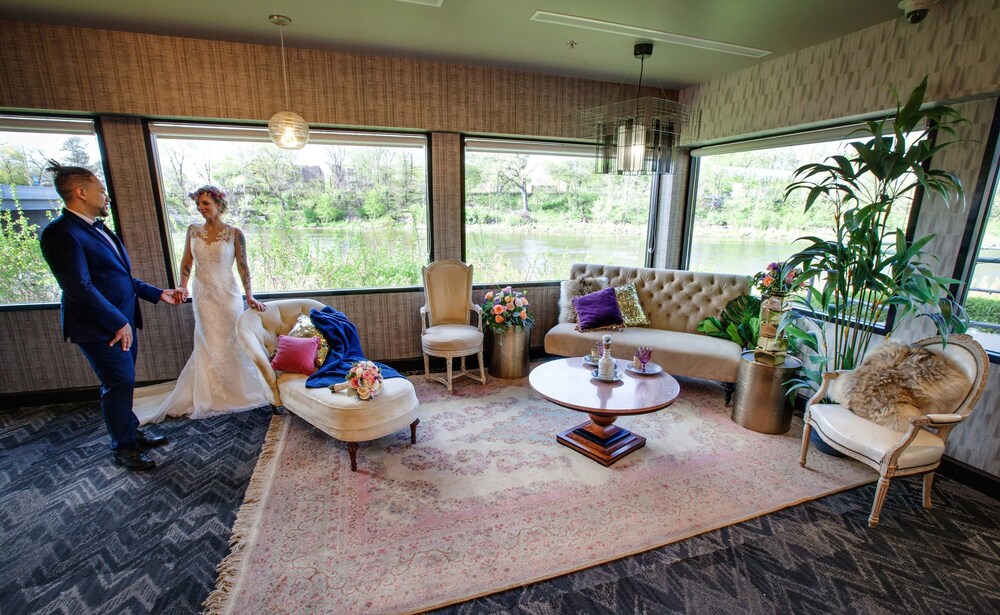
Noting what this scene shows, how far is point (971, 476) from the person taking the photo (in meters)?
2.54

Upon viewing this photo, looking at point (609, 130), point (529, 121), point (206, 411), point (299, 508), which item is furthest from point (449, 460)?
point (529, 121)

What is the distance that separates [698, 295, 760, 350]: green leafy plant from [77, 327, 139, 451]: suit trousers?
14.2 feet

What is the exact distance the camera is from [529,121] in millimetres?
4125

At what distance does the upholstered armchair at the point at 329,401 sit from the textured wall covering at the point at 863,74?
12.0 feet

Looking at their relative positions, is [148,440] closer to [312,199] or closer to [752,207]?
[312,199]

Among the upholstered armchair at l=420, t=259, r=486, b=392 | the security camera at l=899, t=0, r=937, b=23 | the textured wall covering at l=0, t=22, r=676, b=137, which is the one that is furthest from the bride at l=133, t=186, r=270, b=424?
the security camera at l=899, t=0, r=937, b=23

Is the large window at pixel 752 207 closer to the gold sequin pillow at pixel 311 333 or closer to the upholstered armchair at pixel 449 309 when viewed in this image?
the upholstered armchair at pixel 449 309

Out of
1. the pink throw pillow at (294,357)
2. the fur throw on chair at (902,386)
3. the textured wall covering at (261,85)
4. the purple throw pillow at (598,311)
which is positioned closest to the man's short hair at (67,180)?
the textured wall covering at (261,85)

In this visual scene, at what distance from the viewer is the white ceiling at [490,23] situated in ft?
8.57

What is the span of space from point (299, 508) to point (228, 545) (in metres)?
0.34

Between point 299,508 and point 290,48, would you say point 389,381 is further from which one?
point 290,48

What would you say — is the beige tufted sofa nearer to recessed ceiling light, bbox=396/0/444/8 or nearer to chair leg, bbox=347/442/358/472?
chair leg, bbox=347/442/358/472

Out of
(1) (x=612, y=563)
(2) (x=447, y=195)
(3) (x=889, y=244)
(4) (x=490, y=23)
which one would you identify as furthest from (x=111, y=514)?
(3) (x=889, y=244)

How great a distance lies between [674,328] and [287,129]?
3.70 metres
